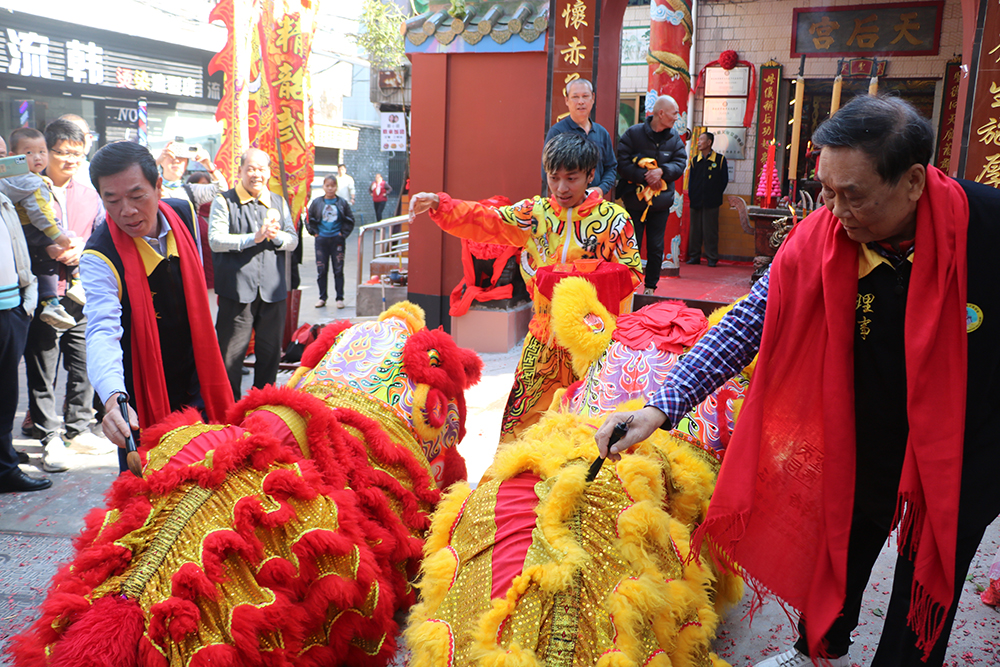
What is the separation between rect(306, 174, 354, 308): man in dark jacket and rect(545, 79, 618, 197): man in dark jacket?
4.14 meters

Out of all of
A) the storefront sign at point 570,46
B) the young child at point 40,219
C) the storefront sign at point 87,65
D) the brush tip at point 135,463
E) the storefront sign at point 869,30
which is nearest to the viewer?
the brush tip at point 135,463

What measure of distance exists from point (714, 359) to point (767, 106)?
9.60m

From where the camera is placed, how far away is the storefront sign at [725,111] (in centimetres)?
1055

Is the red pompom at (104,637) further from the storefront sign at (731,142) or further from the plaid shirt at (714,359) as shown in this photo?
the storefront sign at (731,142)

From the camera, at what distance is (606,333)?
2.64 metres

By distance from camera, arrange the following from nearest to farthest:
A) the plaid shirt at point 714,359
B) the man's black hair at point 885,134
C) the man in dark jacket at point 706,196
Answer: the man's black hair at point 885,134 < the plaid shirt at point 714,359 < the man in dark jacket at point 706,196

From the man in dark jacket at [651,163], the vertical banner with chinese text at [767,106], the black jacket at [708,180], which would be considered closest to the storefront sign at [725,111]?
the vertical banner with chinese text at [767,106]

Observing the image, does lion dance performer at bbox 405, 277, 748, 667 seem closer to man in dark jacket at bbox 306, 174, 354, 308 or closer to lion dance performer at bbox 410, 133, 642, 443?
lion dance performer at bbox 410, 133, 642, 443

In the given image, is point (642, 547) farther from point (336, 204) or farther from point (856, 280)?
point (336, 204)

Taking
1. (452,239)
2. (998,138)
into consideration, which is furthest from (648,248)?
(998,138)

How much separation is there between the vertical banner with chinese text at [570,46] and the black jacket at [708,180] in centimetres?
377

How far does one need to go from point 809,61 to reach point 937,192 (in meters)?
9.76

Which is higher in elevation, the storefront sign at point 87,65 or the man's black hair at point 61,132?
the storefront sign at point 87,65

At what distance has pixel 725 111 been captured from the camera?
10664 mm
